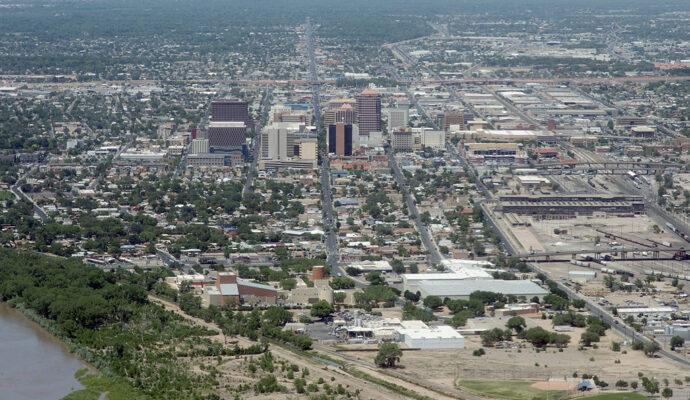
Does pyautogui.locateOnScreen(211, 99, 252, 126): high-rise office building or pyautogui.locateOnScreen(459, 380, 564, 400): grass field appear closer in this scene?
pyautogui.locateOnScreen(459, 380, 564, 400): grass field

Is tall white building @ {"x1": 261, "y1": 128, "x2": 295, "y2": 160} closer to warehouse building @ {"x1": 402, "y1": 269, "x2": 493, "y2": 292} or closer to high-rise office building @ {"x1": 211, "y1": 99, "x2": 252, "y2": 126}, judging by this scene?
high-rise office building @ {"x1": 211, "y1": 99, "x2": 252, "y2": 126}

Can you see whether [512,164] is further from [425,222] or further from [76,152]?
[76,152]

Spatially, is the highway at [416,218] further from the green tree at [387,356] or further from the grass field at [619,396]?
the grass field at [619,396]

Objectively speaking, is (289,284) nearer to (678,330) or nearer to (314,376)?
(314,376)

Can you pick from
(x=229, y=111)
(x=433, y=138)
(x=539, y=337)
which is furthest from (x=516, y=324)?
(x=229, y=111)

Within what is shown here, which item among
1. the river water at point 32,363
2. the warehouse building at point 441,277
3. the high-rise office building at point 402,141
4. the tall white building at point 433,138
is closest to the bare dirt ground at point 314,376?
the river water at point 32,363

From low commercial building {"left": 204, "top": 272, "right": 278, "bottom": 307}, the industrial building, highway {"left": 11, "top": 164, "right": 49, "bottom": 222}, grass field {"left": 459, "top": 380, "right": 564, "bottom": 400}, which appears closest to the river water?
low commercial building {"left": 204, "top": 272, "right": 278, "bottom": 307}

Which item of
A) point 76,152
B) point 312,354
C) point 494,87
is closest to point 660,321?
point 312,354
